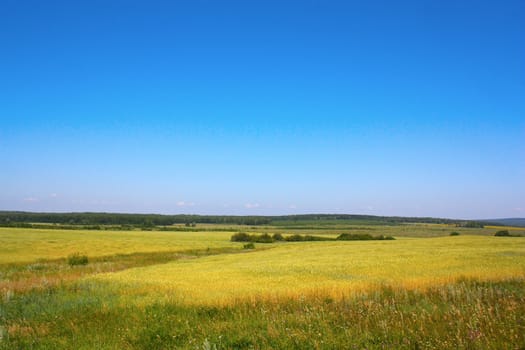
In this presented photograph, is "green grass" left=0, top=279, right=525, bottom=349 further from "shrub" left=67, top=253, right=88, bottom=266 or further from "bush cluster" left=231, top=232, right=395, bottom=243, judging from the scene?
"bush cluster" left=231, top=232, right=395, bottom=243

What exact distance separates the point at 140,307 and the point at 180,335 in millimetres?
3120

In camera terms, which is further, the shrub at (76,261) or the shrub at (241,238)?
the shrub at (241,238)

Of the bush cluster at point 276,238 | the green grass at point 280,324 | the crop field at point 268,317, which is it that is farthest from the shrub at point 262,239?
the green grass at point 280,324

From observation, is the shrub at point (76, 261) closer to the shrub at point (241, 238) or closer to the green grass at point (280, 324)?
the green grass at point (280, 324)

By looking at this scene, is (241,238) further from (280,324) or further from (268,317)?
(280,324)

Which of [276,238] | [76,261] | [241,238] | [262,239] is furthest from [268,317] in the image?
[276,238]

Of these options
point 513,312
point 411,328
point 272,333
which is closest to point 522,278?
point 513,312

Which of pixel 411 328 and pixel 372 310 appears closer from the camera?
pixel 411 328

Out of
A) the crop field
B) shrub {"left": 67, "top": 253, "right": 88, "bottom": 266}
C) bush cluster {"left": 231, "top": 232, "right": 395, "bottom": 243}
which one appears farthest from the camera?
bush cluster {"left": 231, "top": 232, "right": 395, "bottom": 243}

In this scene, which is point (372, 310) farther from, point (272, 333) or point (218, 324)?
point (218, 324)

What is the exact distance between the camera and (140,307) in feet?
34.3

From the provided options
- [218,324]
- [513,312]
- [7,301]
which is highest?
[513,312]

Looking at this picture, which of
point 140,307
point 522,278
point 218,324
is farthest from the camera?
point 522,278

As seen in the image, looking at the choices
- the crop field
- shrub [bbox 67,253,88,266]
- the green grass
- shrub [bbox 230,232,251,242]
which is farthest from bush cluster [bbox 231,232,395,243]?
the green grass
